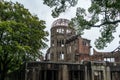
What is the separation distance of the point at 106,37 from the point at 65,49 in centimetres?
5440

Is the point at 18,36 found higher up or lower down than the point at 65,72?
higher up

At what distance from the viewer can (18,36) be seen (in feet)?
110

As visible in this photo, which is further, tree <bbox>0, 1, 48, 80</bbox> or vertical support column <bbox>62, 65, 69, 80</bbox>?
vertical support column <bbox>62, 65, 69, 80</bbox>

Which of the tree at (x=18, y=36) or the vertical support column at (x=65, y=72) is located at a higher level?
the tree at (x=18, y=36)

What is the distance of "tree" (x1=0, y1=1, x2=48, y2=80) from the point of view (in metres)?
32.6

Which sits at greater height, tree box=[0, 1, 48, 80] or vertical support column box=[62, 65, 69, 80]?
tree box=[0, 1, 48, 80]

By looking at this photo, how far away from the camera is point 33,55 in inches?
1419

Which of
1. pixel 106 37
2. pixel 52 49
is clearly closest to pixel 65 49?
pixel 52 49

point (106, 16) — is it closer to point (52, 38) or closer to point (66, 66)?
point (66, 66)

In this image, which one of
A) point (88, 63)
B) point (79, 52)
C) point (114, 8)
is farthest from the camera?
point (79, 52)

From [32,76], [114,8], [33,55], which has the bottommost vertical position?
[32,76]

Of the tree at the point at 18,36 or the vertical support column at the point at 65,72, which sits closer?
the tree at the point at 18,36

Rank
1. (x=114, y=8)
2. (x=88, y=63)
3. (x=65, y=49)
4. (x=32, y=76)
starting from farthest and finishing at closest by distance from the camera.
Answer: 1. (x=65, y=49)
2. (x=88, y=63)
3. (x=32, y=76)
4. (x=114, y=8)

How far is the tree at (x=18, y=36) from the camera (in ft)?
107
